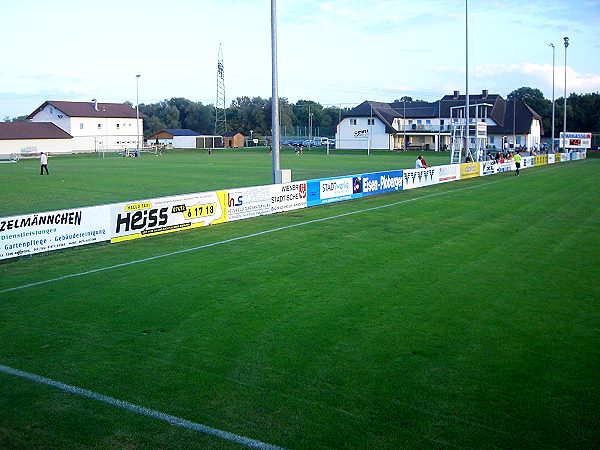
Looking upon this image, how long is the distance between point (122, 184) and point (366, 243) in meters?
22.3

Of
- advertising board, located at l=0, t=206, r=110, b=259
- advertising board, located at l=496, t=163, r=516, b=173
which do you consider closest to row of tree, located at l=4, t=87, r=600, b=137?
advertising board, located at l=496, t=163, r=516, b=173

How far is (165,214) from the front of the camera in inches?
774

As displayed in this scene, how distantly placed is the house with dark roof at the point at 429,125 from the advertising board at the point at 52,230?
272 feet

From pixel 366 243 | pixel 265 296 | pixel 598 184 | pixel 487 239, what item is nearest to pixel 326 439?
pixel 265 296

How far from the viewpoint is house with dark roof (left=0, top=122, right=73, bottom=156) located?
84875 mm

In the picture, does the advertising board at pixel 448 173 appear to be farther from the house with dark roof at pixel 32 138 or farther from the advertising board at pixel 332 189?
the house with dark roof at pixel 32 138

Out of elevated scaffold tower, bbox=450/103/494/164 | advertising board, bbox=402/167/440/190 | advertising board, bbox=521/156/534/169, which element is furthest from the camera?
advertising board, bbox=521/156/534/169

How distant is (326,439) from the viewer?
250 inches

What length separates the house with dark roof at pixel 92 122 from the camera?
97.1 metres

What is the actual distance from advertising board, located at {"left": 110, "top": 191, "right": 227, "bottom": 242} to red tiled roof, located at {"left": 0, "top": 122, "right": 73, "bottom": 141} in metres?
71.4

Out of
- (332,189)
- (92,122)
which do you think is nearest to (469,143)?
(332,189)

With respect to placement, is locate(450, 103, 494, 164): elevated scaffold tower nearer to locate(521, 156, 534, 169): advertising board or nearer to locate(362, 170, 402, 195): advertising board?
locate(521, 156, 534, 169): advertising board

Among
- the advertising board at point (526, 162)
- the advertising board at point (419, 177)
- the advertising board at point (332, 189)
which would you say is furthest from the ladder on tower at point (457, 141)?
the advertising board at point (332, 189)

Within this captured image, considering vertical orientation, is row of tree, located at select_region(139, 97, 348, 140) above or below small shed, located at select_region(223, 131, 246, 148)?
above
